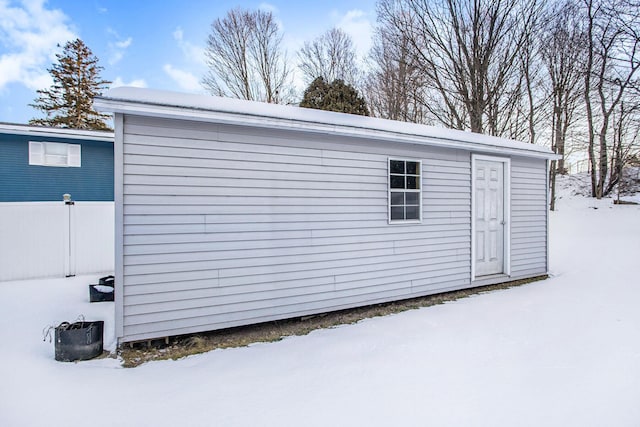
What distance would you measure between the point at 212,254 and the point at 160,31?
1094cm

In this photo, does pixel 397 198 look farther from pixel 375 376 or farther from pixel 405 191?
pixel 375 376

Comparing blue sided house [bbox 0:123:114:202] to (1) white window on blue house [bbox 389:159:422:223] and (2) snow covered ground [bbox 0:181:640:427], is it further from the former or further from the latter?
(1) white window on blue house [bbox 389:159:422:223]

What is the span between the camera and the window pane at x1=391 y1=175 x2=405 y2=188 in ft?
16.8

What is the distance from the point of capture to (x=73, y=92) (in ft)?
62.0

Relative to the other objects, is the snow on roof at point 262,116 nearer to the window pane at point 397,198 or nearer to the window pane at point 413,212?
the window pane at point 397,198

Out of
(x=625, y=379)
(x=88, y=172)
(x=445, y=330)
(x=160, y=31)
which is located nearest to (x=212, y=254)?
(x=445, y=330)

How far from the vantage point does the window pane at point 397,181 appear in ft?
16.8

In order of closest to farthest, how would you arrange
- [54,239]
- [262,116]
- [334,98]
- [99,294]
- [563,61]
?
[262,116], [99,294], [54,239], [334,98], [563,61]

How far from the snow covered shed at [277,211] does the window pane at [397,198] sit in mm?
15

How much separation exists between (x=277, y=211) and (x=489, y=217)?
13.7ft

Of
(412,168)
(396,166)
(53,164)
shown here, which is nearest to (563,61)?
(412,168)

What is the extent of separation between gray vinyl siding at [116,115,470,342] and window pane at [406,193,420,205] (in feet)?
0.63

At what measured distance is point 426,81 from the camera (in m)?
14.3

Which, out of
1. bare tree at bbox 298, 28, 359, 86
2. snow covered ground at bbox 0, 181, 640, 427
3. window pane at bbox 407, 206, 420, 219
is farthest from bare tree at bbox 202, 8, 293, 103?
snow covered ground at bbox 0, 181, 640, 427
